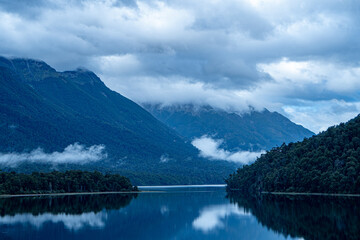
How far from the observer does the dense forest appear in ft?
456

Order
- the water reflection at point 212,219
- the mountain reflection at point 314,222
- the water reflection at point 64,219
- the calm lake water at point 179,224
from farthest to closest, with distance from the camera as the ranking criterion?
the water reflection at point 212,219 → the water reflection at point 64,219 → the calm lake water at point 179,224 → the mountain reflection at point 314,222

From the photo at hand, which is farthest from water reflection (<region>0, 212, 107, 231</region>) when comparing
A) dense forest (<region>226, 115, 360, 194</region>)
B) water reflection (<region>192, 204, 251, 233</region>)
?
dense forest (<region>226, 115, 360, 194</region>)

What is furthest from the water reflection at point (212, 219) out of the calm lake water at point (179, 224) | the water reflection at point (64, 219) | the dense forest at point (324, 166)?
the dense forest at point (324, 166)

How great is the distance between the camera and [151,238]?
62.6 meters

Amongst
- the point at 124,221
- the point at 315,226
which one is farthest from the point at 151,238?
the point at 315,226

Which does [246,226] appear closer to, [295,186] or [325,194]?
[325,194]

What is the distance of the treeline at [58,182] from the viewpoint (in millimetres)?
161875

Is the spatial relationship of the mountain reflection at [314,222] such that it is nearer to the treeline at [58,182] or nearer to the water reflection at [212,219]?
the water reflection at [212,219]

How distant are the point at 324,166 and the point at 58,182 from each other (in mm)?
93843

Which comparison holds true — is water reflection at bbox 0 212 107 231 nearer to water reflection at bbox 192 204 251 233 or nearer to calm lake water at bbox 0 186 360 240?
calm lake water at bbox 0 186 360 240

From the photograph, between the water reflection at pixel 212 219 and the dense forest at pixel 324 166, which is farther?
the dense forest at pixel 324 166

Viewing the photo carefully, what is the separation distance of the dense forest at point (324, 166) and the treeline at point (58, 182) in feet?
202

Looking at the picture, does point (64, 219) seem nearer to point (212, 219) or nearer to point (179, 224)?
point (179, 224)

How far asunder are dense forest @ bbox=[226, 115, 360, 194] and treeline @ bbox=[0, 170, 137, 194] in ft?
202
